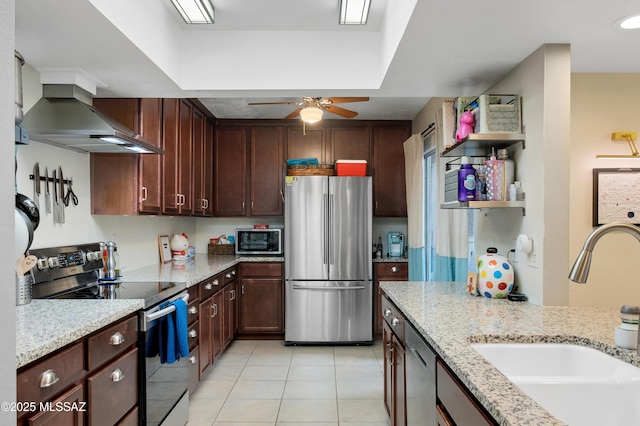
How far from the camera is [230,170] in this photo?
493 centimetres

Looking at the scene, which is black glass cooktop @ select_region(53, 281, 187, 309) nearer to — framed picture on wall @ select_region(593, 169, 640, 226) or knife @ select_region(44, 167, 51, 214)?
knife @ select_region(44, 167, 51, 214)

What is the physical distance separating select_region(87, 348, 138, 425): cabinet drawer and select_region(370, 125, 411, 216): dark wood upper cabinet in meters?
3.33

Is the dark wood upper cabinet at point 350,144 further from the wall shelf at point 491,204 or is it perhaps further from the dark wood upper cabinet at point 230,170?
the wall shelf at point 491,204

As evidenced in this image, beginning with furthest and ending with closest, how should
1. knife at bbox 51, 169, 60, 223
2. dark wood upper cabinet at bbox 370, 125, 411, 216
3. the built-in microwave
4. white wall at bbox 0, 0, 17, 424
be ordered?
dark wood upper cabinet at bbox 370, 125, 411, 216 < the built-in microwave < knife at bbox 51, 169, 60, 223 < white wall at bbox 0, 0, 17, 424

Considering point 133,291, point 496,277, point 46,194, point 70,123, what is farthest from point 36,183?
point 496,277

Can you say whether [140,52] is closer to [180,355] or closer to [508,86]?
[180,355]

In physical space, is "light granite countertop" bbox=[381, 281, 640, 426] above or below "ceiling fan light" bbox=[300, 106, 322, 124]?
below

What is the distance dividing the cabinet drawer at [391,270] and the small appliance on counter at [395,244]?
0.27 m

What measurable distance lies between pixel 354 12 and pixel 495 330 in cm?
180

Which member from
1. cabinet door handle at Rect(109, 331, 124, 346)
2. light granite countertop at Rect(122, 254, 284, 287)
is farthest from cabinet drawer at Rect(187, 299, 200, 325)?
cabinet door handle at Rect(109, 331, 124, 346)

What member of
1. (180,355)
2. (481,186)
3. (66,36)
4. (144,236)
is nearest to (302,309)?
(144,236)

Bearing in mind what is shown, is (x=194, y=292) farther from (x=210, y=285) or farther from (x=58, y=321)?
(x=58, y=321)

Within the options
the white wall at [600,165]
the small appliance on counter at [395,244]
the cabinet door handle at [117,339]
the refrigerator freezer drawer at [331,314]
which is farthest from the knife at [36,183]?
the small appliance on counter at [395,244]

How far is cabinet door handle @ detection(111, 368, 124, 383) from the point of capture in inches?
72.5
